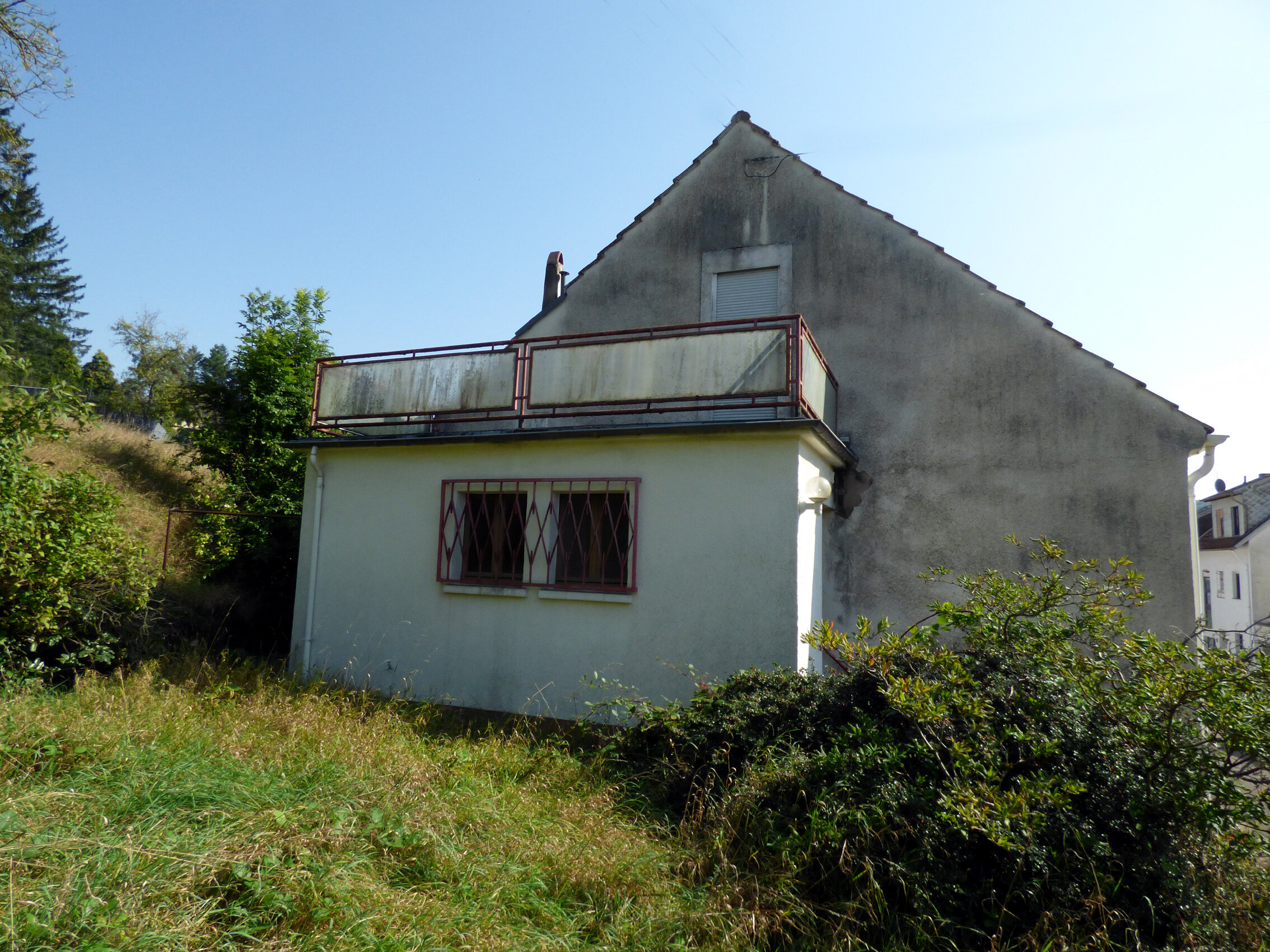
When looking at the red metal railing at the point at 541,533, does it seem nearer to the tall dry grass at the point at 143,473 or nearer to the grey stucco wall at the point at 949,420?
the grey stucco wall at the point at 949,420

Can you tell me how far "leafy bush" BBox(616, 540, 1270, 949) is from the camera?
3502 mm

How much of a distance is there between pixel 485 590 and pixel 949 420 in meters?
5.65

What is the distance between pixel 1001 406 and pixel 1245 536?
2795cm

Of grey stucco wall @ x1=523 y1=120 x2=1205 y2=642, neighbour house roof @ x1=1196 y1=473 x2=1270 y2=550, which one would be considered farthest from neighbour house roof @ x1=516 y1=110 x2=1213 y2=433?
neighbour house roof @ x1=1196 y1=473 x2=1270 y2=550

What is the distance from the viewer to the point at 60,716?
5.43m

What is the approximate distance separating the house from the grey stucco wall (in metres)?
26.4

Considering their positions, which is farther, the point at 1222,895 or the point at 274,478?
the point at 274,478

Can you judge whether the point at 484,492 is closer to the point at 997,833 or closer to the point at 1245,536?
the point at 997,833

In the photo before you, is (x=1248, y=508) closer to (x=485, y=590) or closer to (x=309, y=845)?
(x=485, y=590)

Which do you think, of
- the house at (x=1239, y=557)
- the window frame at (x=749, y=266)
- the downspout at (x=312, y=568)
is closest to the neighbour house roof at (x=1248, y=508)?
the house at (x=1239, y=557)

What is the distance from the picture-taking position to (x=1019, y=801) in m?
3.55

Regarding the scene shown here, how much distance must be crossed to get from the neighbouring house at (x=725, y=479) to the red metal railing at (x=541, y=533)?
0.03 m

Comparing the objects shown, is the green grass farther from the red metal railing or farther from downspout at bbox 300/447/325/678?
downspout at bbox 300/447/325/678

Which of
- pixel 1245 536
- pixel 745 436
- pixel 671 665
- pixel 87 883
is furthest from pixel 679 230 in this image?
pixel 1245 536
